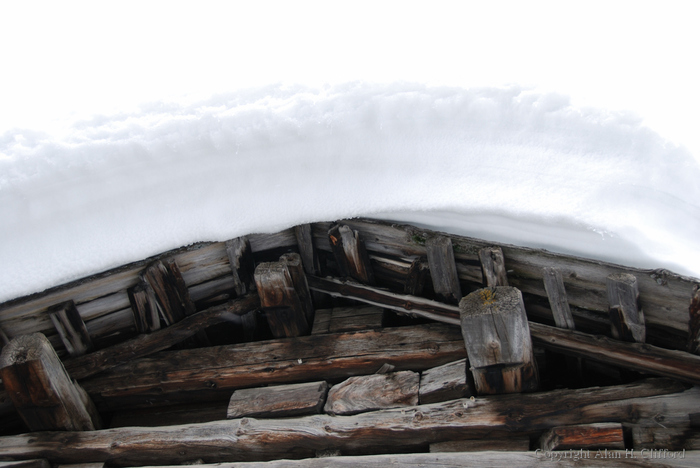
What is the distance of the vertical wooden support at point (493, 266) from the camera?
2383 millimetres

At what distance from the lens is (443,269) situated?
8.41ft

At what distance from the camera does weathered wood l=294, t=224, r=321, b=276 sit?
296 centimetres

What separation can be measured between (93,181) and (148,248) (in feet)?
1.58

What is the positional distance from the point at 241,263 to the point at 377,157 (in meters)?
1.07

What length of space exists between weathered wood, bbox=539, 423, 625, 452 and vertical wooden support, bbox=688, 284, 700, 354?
448mm

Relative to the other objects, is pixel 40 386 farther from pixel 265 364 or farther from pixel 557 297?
pixel 557 297

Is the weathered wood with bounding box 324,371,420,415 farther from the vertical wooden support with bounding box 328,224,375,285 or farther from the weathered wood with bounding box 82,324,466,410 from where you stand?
the vertical wooden support with bounding box 328,224,375,285

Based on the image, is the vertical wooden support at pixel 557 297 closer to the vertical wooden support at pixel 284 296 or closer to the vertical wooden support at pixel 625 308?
the vertical wooden support at pixel 625 308

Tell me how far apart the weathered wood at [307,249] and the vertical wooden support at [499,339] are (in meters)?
1.13

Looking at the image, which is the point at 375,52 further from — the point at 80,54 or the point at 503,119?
the point at 80,54

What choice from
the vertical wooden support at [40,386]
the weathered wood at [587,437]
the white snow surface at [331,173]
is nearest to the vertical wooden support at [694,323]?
the white snow surface at [331,173]

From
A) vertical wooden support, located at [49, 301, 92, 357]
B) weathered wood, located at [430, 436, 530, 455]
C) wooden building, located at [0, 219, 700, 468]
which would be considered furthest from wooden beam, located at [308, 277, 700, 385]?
vertical wooden support, located at [49, 301, 92, 357]

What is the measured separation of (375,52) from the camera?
144 inches

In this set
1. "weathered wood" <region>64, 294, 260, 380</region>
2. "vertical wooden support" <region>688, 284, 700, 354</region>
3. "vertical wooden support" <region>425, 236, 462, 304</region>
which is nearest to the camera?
"vertical wooden support" <region>688, 284, 700, 354</region>
